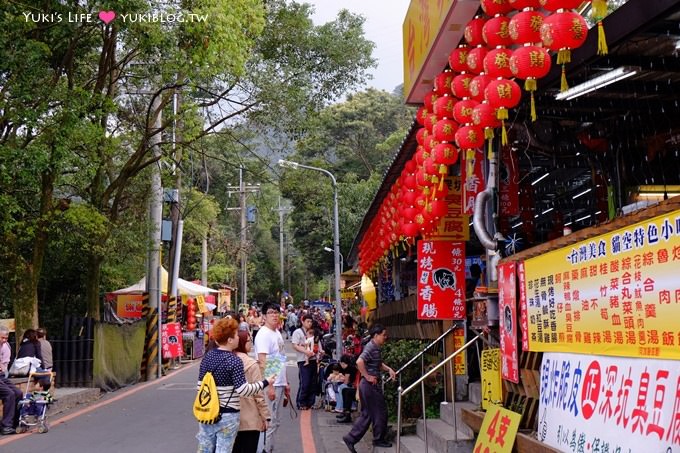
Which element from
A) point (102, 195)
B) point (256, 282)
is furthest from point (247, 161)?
point (256, 282)

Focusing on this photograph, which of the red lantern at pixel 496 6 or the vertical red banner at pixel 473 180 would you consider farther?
the vertical red banner at pixel 473 180

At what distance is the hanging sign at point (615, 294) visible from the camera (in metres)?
4.11

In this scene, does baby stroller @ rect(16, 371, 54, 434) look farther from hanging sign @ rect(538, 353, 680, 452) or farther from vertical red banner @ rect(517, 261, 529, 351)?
hanging sign @ rect(538, 353, 680, 452)

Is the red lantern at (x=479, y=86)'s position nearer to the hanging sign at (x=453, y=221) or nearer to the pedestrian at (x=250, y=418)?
the pedestrian at (x=250, y=418)

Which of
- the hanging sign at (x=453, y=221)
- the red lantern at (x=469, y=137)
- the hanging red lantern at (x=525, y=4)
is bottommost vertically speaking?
the hanging sign at (x=453, y=221)

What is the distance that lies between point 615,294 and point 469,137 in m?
2.97

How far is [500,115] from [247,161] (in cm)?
1361

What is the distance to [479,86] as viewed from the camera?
261 inches

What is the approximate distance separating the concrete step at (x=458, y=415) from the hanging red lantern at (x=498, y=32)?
451 centimetres

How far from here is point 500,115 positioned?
643cm

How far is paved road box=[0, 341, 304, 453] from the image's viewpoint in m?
10.5

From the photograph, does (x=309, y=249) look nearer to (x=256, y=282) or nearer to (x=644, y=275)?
(x=256, y=282)

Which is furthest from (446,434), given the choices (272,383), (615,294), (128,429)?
(128,429)

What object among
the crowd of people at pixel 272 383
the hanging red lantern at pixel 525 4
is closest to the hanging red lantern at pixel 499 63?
the hanging red lantern at pixel 525 4
